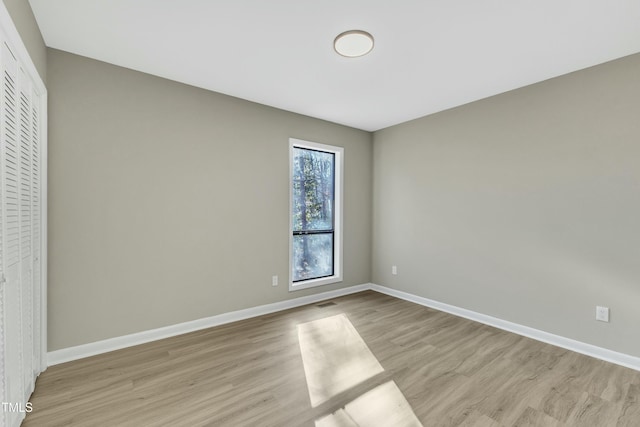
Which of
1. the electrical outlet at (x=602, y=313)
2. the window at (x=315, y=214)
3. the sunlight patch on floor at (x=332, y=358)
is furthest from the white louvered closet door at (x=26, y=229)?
the electrical outlet at (x=602, y=313)

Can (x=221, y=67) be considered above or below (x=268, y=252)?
above

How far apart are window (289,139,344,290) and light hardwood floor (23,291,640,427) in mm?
1171

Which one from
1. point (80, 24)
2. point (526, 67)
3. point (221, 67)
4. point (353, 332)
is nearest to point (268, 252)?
point (353, 332)

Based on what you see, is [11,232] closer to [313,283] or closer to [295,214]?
[295,214]

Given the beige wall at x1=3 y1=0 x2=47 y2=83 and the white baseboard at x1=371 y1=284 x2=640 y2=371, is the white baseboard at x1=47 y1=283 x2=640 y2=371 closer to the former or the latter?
the white baseboard at x1=371 y1=284 x2=640 y2=371

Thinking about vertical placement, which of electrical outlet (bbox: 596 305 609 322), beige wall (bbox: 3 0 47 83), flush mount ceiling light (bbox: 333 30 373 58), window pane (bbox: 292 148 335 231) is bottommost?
electrical outlet (bbox: 596 305 609 322)

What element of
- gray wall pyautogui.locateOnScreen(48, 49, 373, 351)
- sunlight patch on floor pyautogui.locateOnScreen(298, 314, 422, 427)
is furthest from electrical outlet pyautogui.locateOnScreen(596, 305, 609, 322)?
gray wall pyautogui.locateOnScreen(48, 49, 373, 351)

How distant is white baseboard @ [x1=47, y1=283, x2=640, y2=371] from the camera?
7.94 feet

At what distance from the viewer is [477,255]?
335 centimetres

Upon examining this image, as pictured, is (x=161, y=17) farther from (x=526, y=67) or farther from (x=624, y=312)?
(x=624, y=312)

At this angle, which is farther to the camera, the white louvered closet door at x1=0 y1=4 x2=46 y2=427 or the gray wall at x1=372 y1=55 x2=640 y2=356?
the gray wall at x1=372 y1=55 x2=640 y2=356

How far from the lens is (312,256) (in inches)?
163

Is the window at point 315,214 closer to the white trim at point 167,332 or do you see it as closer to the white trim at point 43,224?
the white trim at point 167,332

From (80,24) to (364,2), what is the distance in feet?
6.43
